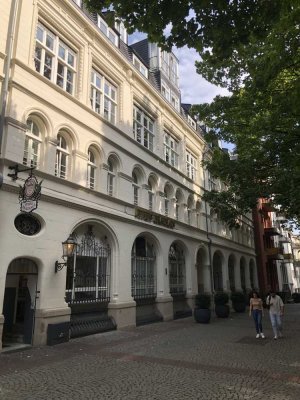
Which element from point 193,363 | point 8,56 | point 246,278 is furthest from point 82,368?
point 246,278

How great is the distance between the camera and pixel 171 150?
2459cm

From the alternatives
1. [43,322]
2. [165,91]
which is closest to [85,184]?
[43,322]

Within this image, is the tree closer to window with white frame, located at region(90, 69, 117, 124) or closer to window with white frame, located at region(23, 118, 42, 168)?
window with white frame, located at region(90, 69, 117, 124)

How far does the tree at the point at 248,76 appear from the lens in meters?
6.81

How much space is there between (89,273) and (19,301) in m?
3.11

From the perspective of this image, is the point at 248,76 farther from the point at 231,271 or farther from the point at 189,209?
the point at 231,271

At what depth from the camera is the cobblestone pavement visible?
686 cm

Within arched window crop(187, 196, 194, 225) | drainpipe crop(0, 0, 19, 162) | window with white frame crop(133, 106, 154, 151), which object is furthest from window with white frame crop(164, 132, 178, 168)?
drainpipe crop(0, 0, 19, 162)

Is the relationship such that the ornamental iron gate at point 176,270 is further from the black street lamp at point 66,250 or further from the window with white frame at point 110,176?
the black street lamp at point 66,250

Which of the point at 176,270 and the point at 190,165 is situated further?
the point at 190,165

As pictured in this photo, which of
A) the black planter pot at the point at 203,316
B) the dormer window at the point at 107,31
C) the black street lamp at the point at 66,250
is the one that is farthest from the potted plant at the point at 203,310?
the dormer window at the point at 107,31

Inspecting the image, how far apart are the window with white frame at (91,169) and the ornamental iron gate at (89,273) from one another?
6.28ft


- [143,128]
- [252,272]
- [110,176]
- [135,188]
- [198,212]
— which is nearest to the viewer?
[110,176]

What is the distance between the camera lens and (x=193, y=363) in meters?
9.23
